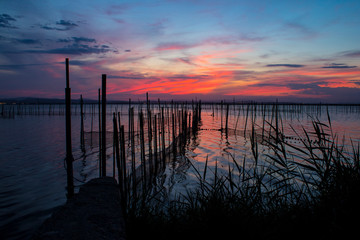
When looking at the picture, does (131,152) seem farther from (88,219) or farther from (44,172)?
(88,219)

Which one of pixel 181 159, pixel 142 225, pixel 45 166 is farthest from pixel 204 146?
pixel 142 225

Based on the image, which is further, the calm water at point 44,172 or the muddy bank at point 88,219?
the calm water at point 44,172

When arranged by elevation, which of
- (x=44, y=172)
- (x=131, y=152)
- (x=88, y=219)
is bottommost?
(x=44, y=172)

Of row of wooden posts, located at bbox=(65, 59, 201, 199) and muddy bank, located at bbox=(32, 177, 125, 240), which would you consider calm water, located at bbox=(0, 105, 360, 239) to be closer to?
row of wooden posts, located at bbox=(65, 59, 201, 199)

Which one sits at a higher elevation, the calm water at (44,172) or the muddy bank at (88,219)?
the muddy bank at (88,219)

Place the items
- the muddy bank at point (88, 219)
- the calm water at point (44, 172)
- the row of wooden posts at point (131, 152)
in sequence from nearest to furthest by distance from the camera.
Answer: the muddy bank at point (88, 219) → the row of wooden posts at point (131, 152) → the calm water at point (44, 172)

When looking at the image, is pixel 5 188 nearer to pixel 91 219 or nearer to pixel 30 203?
pixel 30 203

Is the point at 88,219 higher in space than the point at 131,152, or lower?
higher

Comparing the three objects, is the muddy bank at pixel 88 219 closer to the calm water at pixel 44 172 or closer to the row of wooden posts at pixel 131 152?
the row of wooden posts at pixel 131 152

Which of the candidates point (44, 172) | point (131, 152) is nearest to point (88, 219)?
point (131, 152)

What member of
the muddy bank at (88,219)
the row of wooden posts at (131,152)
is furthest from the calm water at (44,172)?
the muddy bank at (88,219)

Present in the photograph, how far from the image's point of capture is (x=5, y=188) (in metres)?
5.47

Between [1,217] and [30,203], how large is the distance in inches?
25.0

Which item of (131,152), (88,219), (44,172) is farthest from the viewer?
(131,152)
